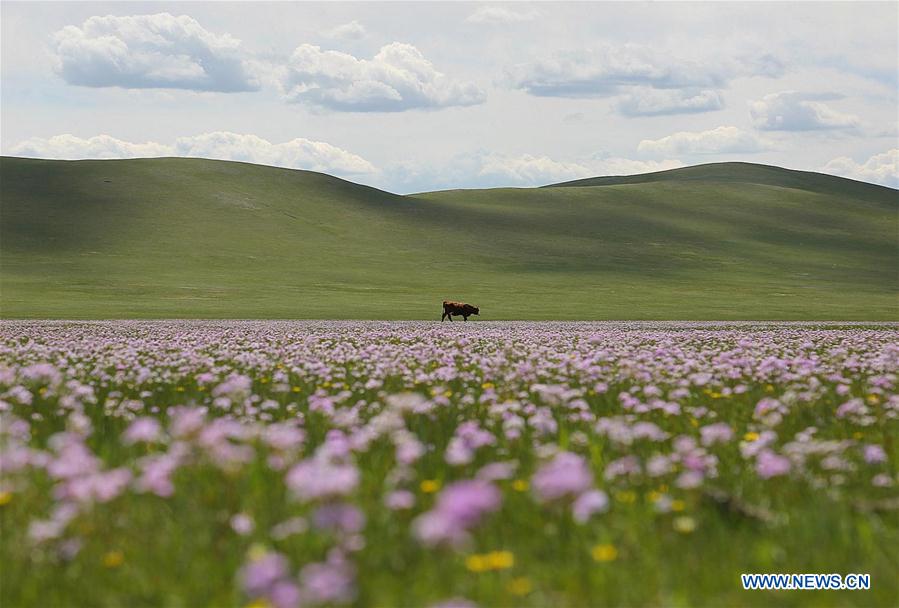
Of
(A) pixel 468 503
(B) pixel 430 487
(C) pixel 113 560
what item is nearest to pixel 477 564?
(A) pixel 468 503

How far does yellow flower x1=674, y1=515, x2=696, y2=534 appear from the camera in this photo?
5.94 meters

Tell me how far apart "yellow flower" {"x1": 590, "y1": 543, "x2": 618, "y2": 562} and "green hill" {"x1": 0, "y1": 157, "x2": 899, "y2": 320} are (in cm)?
4772

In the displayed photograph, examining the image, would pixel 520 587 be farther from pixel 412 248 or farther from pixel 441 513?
pixel 412 248

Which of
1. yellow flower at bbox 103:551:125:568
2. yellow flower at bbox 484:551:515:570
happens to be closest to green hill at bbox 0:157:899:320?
yellow flower at bbox 103:551:125:568

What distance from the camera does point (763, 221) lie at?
525 feet

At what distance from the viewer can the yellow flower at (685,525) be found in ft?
19.5

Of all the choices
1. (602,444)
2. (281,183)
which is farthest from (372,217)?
(602,444)

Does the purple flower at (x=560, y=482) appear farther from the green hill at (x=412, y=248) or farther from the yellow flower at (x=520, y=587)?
the green hill at (x=412, y=248)

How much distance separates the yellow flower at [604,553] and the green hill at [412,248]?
47715 millimetres

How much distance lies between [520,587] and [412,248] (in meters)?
117

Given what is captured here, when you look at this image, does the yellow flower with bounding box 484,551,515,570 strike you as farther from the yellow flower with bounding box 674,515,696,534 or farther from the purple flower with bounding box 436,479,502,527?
the yellow flower with bounding box 674,515,696,534

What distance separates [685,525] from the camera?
5.94 metres

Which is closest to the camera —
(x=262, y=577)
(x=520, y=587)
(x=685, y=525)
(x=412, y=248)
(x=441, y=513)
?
(x=262, y=577)

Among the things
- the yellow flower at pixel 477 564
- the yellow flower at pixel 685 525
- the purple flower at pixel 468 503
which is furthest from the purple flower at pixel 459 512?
the yellow flower at pixel 685 525
